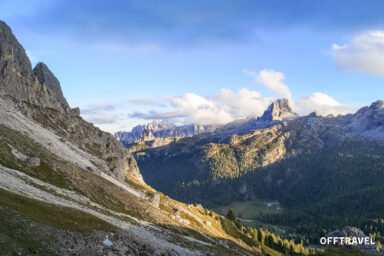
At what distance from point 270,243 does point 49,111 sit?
497 feet

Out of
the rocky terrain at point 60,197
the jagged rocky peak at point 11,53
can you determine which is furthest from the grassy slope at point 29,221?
the jagged rocky peak at point 11,53

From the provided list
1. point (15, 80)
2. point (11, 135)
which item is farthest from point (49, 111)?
point (11, 135)

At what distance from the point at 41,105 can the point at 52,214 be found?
12979 centimetres

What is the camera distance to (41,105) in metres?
164

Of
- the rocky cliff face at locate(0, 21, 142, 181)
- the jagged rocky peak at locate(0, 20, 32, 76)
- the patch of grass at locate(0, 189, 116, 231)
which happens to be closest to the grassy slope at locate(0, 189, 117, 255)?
the patch of grass at locate(0, 189, 116, 231)

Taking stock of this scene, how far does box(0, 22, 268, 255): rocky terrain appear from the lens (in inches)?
1745

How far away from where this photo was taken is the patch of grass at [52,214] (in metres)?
46.6

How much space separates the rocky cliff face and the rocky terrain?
0.62 meters

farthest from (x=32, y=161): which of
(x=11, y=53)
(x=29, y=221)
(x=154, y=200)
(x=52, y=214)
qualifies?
(x=11, y=53)

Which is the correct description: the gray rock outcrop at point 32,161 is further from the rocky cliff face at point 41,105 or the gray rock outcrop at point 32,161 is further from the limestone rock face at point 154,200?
the limestone rock face at point 154,200

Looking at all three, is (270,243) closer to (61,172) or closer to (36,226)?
(61,172)

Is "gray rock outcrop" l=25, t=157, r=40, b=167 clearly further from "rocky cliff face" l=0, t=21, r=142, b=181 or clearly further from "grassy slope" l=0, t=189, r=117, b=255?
"rocky cliff face" l=0, t=21, r=142, b=181

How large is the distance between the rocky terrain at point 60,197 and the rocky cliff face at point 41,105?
617 mm

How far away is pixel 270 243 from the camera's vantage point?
188 metres
